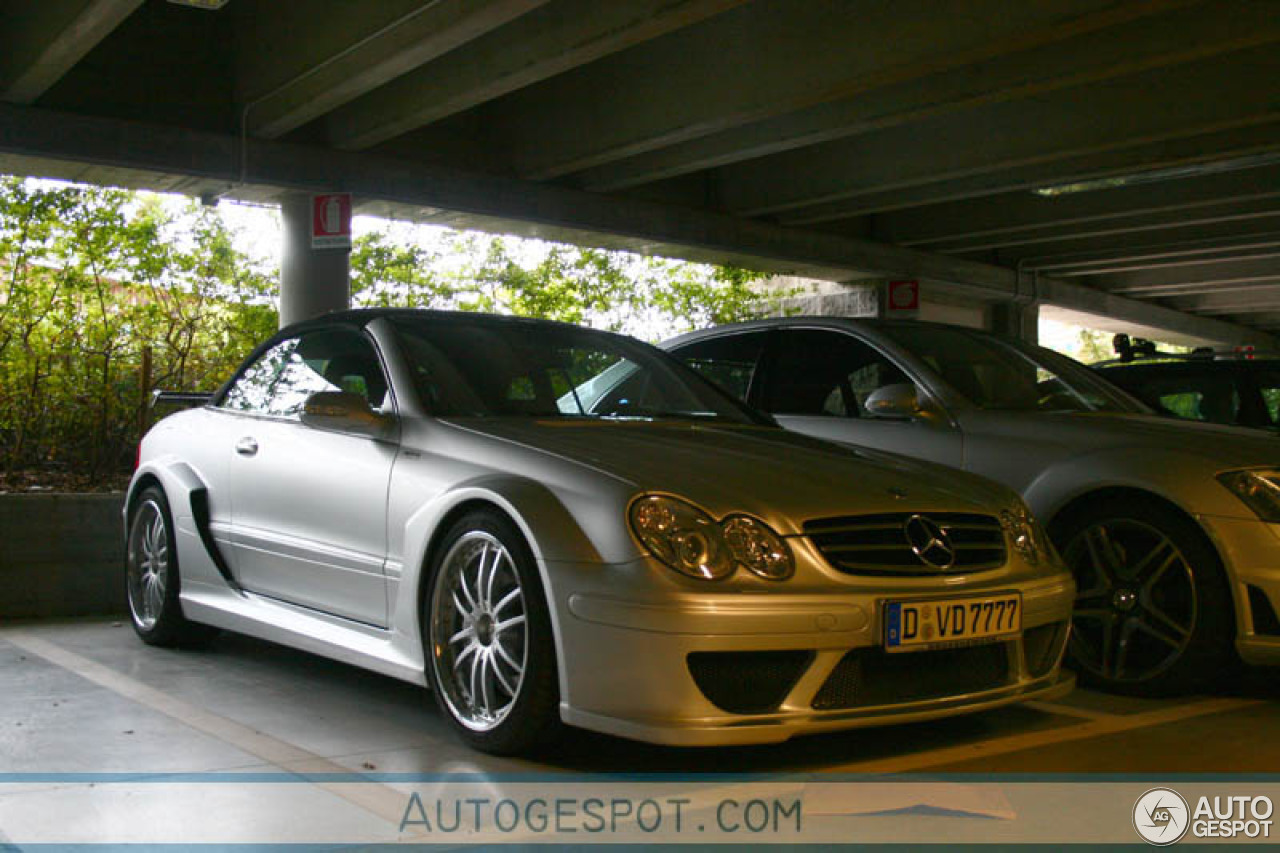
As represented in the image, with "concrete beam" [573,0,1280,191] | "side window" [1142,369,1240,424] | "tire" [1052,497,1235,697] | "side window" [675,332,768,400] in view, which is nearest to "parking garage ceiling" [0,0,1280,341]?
"concrete beam" [573,0,1280,191]

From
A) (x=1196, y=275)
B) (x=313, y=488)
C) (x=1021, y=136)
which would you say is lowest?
(x=313, y=488)

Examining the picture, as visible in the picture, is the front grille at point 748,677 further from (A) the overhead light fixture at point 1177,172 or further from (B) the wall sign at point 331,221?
(A) the overhead light fixture at point 1177,172

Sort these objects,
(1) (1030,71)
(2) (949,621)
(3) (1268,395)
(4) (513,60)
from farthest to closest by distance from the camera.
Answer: (1) (1030,71) < (4) (513,60) < (3) (1268,395) < (2) (949,621)

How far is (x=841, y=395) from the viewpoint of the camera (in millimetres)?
6031

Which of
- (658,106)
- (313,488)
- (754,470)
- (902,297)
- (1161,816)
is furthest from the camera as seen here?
(902,297)

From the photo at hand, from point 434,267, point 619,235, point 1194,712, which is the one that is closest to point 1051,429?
point 1194,712

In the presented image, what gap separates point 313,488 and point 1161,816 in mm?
2907

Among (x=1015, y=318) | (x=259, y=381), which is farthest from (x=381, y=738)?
(x=1015, y=318)

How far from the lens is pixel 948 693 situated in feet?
12.4

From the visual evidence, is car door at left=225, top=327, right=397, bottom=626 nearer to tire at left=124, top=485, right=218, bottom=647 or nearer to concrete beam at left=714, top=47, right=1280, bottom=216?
tire at left=124, top=485, right=218, bottom=647

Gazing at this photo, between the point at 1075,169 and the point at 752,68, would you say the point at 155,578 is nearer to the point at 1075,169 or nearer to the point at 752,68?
the point at 752,68

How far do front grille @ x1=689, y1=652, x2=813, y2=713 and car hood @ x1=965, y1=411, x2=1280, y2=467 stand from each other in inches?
86.1

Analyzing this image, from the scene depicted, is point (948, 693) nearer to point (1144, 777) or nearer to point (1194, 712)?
point (1144, 777)

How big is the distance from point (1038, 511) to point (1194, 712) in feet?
3.10
